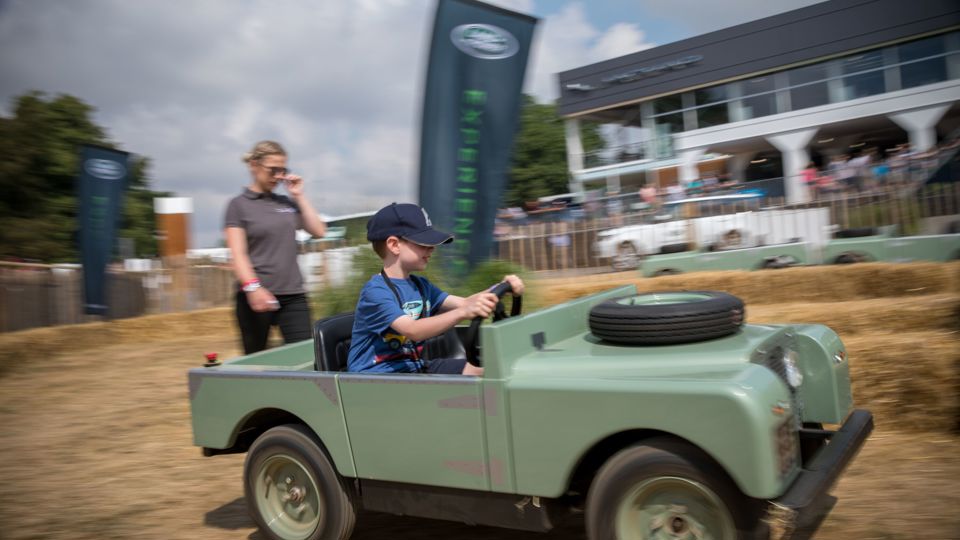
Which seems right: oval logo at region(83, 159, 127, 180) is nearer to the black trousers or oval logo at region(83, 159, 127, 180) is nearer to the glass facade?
the black trousers

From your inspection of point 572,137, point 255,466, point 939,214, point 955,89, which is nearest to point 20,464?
point 255,466

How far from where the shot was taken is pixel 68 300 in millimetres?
15320

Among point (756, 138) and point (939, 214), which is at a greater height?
point (756, 138)

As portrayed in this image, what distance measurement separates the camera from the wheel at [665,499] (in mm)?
2377

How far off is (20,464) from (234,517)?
2.23 m

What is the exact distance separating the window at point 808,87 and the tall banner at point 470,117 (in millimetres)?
19052

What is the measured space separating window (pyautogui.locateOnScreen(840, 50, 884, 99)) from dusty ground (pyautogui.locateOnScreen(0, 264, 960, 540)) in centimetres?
1820

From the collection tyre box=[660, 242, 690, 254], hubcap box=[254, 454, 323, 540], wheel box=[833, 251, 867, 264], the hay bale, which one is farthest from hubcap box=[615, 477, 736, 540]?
the hay bale

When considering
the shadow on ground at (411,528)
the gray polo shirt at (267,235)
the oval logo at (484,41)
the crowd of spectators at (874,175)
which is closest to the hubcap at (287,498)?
the shadow on ground at (411,528)

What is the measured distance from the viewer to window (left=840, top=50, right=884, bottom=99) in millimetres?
22156

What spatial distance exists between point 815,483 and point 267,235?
3119mm

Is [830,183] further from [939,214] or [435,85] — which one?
[435,85]

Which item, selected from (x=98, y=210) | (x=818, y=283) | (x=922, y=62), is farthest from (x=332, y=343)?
(x=922, y=62)

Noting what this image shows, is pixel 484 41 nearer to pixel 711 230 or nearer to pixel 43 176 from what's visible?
pixel 711 230
